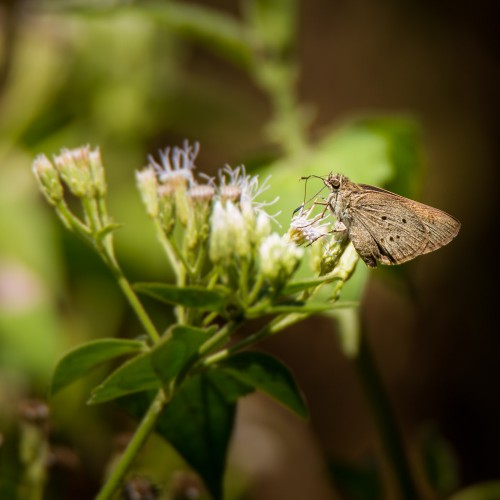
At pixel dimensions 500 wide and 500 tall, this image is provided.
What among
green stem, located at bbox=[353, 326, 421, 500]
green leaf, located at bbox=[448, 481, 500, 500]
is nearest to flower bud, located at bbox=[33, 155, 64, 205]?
green stem, located at bbox=[353, 326, 421, 500]

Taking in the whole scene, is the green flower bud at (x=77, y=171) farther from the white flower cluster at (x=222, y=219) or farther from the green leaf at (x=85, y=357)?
the green leaf at (x=85, y=357)

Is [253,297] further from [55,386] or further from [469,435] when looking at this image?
[469,435]

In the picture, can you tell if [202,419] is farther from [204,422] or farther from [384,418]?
[384,418]

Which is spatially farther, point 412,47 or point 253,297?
point 412,47

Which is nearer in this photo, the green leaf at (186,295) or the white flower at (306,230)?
the green leaf at (186,295)

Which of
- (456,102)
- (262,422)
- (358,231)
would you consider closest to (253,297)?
(358,231)

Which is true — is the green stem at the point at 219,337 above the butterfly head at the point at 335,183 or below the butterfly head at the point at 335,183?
below

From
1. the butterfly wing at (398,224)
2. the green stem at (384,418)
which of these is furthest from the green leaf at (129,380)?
the green stem at (384,418)
